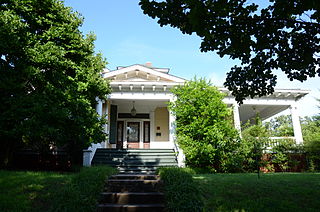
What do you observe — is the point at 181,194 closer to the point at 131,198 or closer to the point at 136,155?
the point at 131,198

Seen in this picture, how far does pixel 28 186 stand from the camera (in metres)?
5.24

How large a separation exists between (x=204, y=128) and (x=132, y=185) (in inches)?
182

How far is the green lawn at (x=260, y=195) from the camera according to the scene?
4.27 metres

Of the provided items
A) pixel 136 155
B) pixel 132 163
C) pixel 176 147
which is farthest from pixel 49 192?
pixel 176 147

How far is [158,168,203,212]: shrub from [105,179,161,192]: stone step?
1.60ft

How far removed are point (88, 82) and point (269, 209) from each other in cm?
711

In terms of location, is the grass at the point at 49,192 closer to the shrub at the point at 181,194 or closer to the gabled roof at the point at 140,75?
the shrub at the point at 181,194

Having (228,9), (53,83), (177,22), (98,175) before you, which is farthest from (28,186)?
(228,9)

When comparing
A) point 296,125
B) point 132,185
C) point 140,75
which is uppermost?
point 140,75

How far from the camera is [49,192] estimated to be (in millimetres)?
5039

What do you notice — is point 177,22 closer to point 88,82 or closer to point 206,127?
point 88,82

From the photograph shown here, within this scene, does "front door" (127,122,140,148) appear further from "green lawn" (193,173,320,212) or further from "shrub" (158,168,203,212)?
"shrub" (158,168,203,212)

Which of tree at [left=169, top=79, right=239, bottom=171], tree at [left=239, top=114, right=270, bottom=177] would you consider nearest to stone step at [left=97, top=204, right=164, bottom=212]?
tree at [left=169, top=79, right=239, bottom=171]

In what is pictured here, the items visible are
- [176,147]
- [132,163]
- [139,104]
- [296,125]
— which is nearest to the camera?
[132,163]
